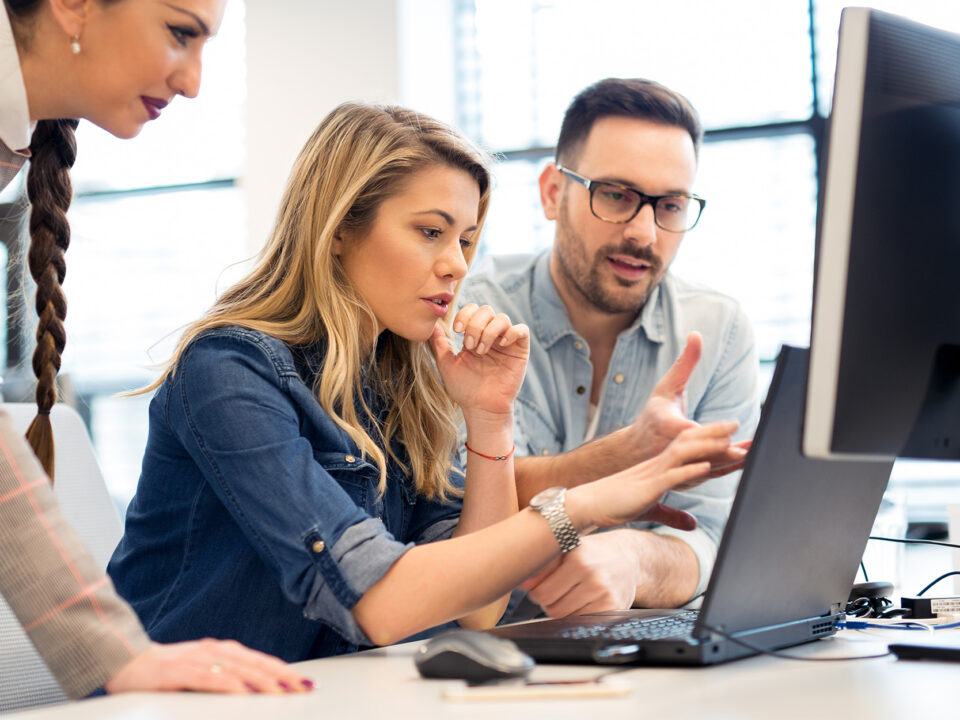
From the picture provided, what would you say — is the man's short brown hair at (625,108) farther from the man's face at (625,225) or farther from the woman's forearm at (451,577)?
the woman's forearm at (451,577)

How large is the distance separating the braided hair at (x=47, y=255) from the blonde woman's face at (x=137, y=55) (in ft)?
0.38

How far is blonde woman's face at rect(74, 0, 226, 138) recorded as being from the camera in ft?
3.63

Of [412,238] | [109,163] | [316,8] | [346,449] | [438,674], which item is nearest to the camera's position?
[438,674]

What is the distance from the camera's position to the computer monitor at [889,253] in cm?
78

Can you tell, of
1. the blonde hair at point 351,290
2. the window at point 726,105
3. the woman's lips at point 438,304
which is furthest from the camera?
the window at point 726,105

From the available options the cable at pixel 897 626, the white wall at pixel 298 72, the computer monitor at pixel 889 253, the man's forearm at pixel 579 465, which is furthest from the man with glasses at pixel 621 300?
the white wall at pixel 298 72

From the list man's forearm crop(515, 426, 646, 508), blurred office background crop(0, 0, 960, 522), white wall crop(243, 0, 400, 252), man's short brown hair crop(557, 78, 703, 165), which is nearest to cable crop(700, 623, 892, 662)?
man's forearm crop(515, 426, 646, 508)

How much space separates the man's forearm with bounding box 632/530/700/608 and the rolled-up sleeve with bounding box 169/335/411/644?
0.56m

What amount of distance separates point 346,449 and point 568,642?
0.47m

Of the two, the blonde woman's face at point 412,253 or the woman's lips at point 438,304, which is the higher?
the blonde woman's face at point 412,253

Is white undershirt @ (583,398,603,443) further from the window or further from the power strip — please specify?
the window

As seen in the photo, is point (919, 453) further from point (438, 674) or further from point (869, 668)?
point (438, 674)

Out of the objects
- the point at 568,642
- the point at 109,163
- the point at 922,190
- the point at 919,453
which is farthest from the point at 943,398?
the point at 109,163

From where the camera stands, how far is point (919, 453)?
87cm
